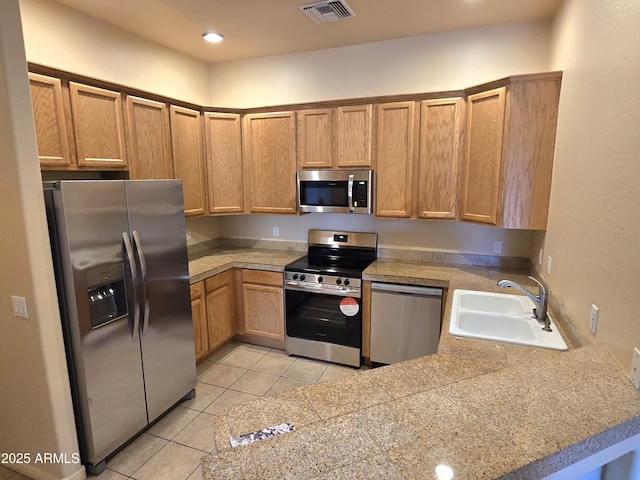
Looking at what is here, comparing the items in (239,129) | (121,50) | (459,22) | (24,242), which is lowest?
(24,242)

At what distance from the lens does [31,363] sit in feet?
6.07

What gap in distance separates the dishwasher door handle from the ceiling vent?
2.07m

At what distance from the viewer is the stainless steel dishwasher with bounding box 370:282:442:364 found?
2773mm

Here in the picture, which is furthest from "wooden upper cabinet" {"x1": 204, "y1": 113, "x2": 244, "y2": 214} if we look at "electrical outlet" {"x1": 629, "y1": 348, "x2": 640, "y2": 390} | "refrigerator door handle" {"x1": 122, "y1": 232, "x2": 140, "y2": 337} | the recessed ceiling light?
"electrical outlet" {"x1": 629, "y1": 348, "x2": 640, "y2": 390}

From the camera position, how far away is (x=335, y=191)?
124 inches

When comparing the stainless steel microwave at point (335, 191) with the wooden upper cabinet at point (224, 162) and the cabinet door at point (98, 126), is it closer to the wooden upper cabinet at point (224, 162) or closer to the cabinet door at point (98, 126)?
the wooden upper cabinet at point (224, 162)

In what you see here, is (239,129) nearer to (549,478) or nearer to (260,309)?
(260,309)

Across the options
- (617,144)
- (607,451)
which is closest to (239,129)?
(617,144)

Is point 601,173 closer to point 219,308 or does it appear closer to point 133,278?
point 133,278

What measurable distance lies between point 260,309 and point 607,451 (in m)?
2.78

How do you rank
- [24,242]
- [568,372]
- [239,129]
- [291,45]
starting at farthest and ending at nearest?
[239,129]
[291,45]
[24,242]
[568,372]

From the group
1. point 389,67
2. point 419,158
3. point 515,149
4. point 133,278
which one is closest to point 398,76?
point 389,67

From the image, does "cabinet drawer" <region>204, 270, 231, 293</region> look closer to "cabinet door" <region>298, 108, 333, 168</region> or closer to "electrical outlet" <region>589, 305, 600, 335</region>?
"cabinet door" <region>298, 108, 333, 168</region>

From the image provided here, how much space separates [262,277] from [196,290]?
626 mm
